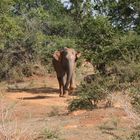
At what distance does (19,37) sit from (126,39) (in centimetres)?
1060

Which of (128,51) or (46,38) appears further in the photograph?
(46,38)

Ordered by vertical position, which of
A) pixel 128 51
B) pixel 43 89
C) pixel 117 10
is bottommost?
pixel 43 89

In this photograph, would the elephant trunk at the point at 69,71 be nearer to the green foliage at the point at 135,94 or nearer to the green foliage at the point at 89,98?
the green foliage at the point at 89,98

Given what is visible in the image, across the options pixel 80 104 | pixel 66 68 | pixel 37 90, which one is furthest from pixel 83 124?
pixel 37 90

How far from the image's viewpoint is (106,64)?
21422 mm

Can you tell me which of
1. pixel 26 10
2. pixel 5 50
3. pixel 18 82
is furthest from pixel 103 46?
pixel 26 10

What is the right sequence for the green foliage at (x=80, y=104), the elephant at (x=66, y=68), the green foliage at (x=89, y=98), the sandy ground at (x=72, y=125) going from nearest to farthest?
1. the sandy ground at (x=72, y=125)
2. the green foliage at (x=89, y=98)
3. the green foliage at (x=80, y=104)
4. the elephant at (x=66, y=68)

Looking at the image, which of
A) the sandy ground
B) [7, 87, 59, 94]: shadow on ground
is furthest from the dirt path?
[7, 87, 59, 94]: shadow on ground

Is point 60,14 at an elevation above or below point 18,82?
above

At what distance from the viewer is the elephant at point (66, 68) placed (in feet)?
67.3

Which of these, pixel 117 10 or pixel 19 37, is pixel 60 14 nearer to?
pixel 19 37

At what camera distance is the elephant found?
2052 cm

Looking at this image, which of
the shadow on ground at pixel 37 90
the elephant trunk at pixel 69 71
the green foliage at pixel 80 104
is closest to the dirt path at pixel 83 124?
the green foliage at pixel 80 104

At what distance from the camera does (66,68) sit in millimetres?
21047
